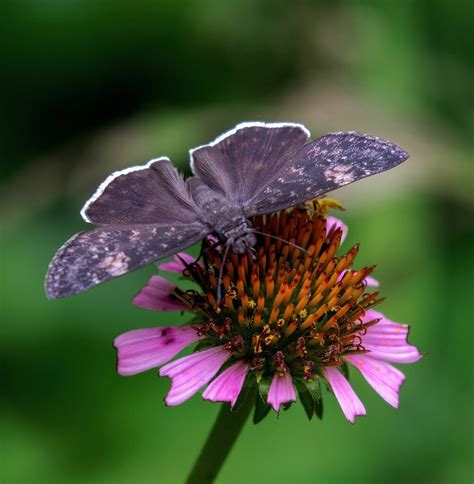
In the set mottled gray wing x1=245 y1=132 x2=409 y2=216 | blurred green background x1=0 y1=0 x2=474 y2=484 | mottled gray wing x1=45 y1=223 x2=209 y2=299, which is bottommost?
blurred green background x1=0 y1=0 x2=474 y2=484

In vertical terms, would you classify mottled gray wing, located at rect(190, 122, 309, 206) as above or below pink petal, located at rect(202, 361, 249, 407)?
above

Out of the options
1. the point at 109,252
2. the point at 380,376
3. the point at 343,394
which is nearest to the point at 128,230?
the point at 109,252

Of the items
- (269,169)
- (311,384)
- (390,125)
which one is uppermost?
(269,169)

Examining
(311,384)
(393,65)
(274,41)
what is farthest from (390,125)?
(311,384)

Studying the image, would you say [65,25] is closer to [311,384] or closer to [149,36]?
[149,36]

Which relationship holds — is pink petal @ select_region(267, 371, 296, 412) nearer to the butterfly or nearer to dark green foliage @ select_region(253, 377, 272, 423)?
dark green foliage @ select_region(253, 377, 272, 423)

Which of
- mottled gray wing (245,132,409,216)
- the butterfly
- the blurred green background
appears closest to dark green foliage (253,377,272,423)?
the butterfly
